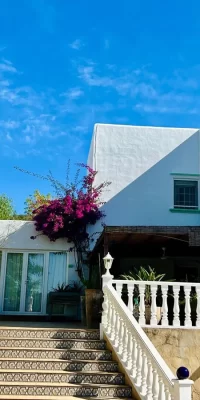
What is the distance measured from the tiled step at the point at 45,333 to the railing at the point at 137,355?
343 mm

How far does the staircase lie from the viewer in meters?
5.52

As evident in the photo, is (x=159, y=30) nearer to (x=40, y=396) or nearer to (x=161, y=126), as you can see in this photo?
(x=161, y=126)

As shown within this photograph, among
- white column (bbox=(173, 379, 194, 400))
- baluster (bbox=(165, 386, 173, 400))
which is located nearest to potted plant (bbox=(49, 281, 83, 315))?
baluster (bbox=(165, 386, 173, 400))

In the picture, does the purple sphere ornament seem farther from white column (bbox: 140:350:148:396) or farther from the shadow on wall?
the shadow on wall

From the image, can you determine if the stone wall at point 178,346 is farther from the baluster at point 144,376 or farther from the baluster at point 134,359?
the baluster at point 144,376

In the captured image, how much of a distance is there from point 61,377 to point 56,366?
0.33 m

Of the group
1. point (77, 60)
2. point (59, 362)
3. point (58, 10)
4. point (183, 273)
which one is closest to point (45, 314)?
point (183, 273)

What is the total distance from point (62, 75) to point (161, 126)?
13.1 feet

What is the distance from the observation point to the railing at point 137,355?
14.4 ft

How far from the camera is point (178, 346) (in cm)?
685

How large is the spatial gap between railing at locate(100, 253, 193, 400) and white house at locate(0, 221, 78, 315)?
4.75 m

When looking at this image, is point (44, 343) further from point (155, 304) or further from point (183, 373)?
point (183, 373)

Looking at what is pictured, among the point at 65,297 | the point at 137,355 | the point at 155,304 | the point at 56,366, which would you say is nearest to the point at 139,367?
the point at 137,355

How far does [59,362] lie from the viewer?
6.14 meters
